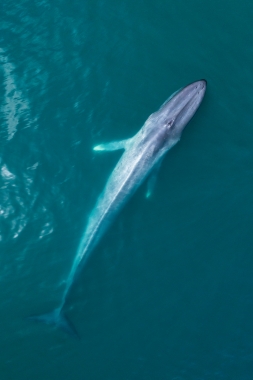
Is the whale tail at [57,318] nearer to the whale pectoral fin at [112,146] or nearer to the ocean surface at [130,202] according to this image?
the ocean surface at [130,202]

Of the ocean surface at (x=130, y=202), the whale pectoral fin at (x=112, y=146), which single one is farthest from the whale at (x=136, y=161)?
the ocean surface at (x=130, y=202)

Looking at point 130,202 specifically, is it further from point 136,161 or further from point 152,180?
point 136,161

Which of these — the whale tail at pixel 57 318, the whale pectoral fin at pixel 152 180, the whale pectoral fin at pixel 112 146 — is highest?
the whale pectoral fin at pixel 112 146

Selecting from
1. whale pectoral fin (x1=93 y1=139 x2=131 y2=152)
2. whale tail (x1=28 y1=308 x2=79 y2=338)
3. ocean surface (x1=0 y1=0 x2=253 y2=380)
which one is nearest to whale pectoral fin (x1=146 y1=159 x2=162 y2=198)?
ocean surface (x1=0 y1=0 x2=253 y2=380)

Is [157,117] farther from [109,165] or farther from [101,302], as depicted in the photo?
[101,302]

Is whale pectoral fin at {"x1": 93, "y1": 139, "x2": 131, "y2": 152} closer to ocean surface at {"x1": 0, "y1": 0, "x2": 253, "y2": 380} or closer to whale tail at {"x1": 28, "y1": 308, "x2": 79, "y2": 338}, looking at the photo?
ocean surface at {"x1": 0, "y1": 0, "x2": 253, "y2": 380}

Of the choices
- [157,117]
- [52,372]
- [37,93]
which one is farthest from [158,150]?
[52,372]

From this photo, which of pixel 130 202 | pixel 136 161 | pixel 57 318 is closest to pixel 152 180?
pixel 136 161
